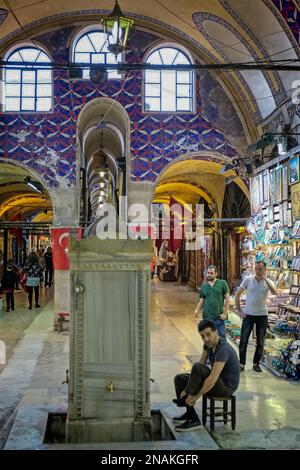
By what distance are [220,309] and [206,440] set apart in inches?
127

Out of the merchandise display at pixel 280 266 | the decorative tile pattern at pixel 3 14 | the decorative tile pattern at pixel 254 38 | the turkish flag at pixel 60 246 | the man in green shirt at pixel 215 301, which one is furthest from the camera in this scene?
the turkish flag at pixel 60 246

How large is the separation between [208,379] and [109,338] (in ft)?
3.16

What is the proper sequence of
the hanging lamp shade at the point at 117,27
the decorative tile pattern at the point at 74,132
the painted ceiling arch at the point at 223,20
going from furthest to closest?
1. the decorative tile pattern at the point at 74,132
2. the painted ceiling arch at the point at 223,20
3. the hanging lamp shade at the point at 117,27

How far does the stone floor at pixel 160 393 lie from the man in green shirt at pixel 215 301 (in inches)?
32.4

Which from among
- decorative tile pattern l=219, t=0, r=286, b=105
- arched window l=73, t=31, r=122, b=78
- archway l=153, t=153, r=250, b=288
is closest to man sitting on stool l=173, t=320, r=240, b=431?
decorative tile pattern l=219, t=0, r=286, b=105

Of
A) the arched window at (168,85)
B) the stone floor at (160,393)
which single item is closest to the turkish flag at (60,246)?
the stone floor at (160,393)

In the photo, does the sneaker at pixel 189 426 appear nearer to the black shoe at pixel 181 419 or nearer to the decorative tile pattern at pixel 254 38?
the black shoe at pixel 181 419

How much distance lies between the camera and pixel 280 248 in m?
10.2

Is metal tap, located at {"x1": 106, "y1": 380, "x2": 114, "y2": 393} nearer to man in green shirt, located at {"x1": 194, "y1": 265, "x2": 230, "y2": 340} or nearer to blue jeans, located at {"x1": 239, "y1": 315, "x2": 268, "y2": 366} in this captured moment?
man in green shirt, located at {"x1": 194, "y1": 265, "x2": 230, "y2": 340}

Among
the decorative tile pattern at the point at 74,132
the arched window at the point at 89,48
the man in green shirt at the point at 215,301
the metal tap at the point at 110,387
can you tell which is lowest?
the metal tap at the point at 110,387

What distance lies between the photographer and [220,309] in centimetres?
758

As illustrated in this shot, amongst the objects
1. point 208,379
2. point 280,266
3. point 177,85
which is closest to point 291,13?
point 177,85

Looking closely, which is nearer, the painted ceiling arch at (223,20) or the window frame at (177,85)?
the painted ceiling arch at (223,20)

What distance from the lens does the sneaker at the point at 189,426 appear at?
15.4 feet
